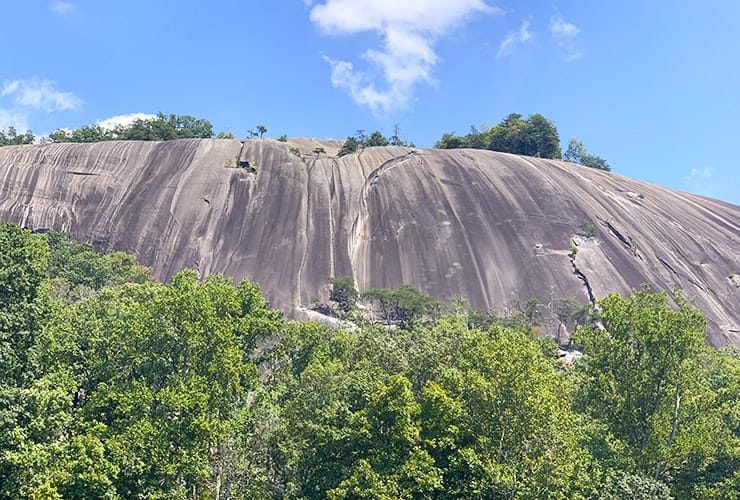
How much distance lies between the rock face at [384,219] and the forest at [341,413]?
26815 millimetres

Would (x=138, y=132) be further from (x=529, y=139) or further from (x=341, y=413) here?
(x=341, y=413)

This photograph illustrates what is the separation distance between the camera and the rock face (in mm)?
47344

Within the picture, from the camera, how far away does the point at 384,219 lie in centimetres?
5206

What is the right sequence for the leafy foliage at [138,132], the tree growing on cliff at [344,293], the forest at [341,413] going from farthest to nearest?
the leafy foliage at [138,132]
the tree growing on cliff at [344,293]
the forest at [341,413]

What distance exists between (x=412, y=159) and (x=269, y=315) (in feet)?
131

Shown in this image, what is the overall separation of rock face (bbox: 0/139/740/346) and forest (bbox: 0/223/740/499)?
26.8 metres

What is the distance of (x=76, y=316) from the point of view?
2023cm

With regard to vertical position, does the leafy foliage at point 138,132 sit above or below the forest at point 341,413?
above

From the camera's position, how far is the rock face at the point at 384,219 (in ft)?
155

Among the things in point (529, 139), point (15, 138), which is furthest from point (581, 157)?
point (15, 138)

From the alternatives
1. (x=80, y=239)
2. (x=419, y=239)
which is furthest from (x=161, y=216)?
(x=419, y=239)

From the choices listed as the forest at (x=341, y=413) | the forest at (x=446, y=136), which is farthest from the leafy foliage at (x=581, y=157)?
the forest at (x=341, y=413)

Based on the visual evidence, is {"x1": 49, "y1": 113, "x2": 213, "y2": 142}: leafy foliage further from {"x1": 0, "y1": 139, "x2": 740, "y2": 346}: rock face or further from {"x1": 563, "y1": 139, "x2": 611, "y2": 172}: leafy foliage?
{"x1": 563, "y1": 139, "x2": 611, "y2": 172}: leafy foliage

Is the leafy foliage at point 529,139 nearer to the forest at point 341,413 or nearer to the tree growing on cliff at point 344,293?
the tree growing on cliff at point 344,293
